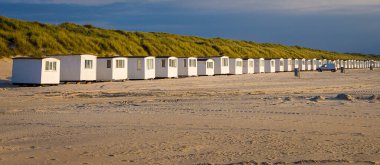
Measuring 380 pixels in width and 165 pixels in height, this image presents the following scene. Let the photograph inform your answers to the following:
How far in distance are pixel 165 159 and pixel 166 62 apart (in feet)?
109

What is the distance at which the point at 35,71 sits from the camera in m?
26.7

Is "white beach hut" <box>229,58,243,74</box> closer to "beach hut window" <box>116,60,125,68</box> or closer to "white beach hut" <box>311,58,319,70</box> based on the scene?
"beach hut window" <box>116,60,125,68</box>

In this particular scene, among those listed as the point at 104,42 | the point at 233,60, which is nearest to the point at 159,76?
the point at 233,60

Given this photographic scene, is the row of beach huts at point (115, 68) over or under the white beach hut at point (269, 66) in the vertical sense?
under

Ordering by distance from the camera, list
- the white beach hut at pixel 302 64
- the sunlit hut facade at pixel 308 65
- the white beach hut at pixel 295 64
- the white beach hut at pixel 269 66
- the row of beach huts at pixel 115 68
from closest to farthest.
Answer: the row of beach huts at pixel 115 68 → the white beach hut at pixel 269 66 → the white beach hut at pixel 295 64 → the white beach hut at pixel 302 64 → the sunlit hut facade at pixel 308 65

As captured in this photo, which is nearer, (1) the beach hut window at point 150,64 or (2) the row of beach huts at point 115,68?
(2) the row of beach huts at point 115,68

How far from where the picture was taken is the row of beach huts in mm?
26906

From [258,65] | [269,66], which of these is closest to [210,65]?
[258,65]

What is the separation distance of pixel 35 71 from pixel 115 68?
796 centimetres

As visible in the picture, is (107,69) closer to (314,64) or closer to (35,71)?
(35,71)

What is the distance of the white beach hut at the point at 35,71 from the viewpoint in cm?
2661

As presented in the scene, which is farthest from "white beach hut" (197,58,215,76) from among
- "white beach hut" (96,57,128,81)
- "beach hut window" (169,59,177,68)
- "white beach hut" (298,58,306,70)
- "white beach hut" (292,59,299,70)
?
"white beach hut" (298,58,306,70)

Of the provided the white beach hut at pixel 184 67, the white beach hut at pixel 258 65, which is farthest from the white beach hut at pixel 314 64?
the white beach hut at pixel 184 67

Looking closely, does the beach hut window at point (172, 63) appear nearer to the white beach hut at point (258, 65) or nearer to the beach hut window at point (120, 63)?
the beach hut window at point (120, 63)
